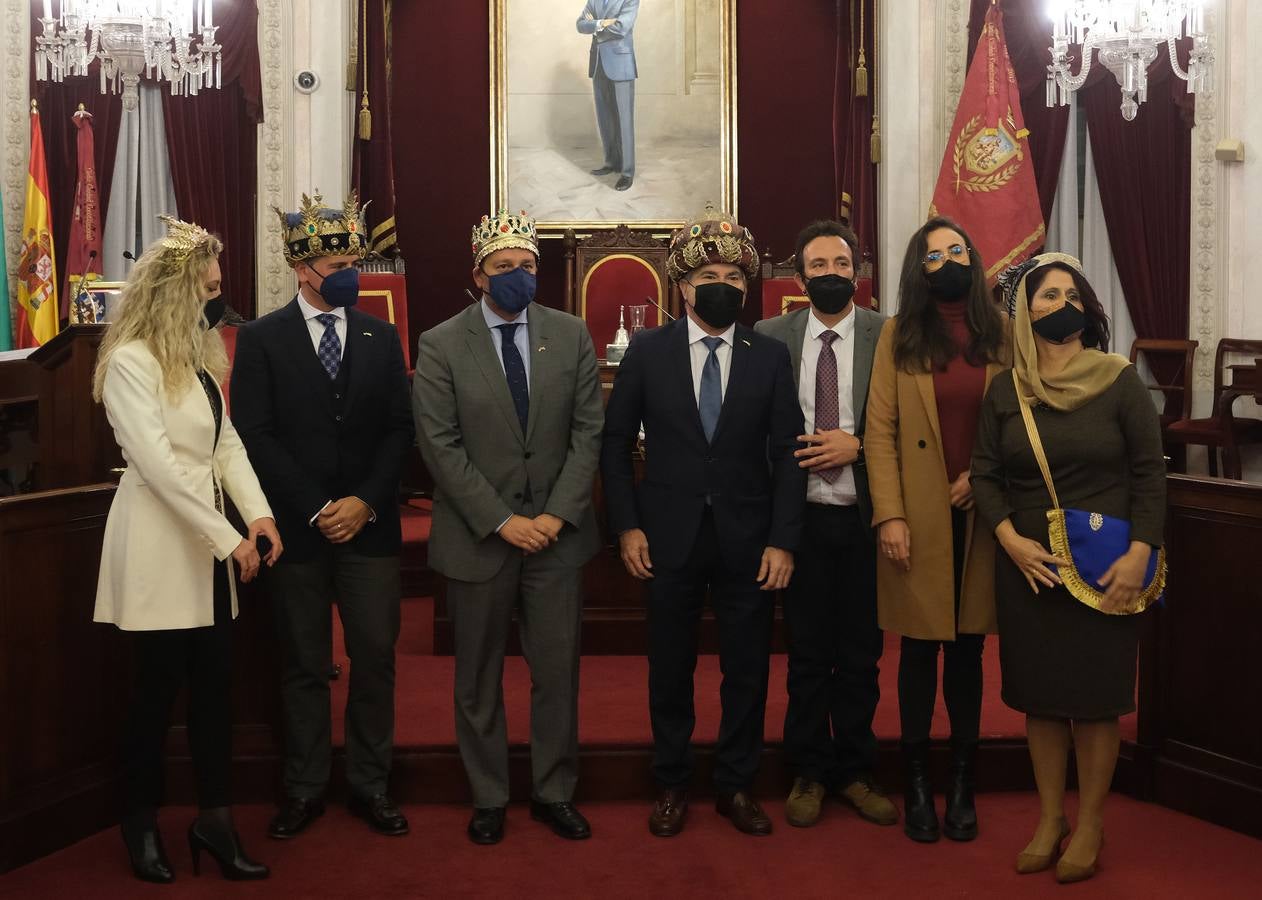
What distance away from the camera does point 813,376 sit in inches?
137

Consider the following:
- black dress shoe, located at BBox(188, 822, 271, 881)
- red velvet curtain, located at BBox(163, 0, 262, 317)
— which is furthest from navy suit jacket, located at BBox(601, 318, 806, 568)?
red velvet curtain, located at BBox(163, 0, 262, 317)

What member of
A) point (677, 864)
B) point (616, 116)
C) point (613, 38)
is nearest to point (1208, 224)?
point (616, 116)

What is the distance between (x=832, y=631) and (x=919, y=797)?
1.58ft

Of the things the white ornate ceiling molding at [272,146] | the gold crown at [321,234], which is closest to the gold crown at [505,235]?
the gold crown at [321,234]

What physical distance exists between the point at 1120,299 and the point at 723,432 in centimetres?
507

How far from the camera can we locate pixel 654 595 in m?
3.37

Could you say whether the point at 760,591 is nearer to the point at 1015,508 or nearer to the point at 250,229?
the point at 1015,508

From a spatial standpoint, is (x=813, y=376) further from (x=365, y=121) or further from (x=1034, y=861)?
(x=365, y=121)

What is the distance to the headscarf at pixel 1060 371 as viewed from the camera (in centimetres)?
302

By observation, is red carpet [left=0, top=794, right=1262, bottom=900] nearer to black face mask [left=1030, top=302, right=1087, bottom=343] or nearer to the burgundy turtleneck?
the burgundy turtleneck

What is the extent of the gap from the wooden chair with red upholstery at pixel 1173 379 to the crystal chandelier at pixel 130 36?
5.30m

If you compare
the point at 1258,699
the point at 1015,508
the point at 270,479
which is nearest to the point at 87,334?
the point at 270,479

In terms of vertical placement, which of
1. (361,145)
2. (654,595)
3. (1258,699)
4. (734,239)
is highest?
(361,145)

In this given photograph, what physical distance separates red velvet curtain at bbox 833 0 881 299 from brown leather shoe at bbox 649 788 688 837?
5.10m
